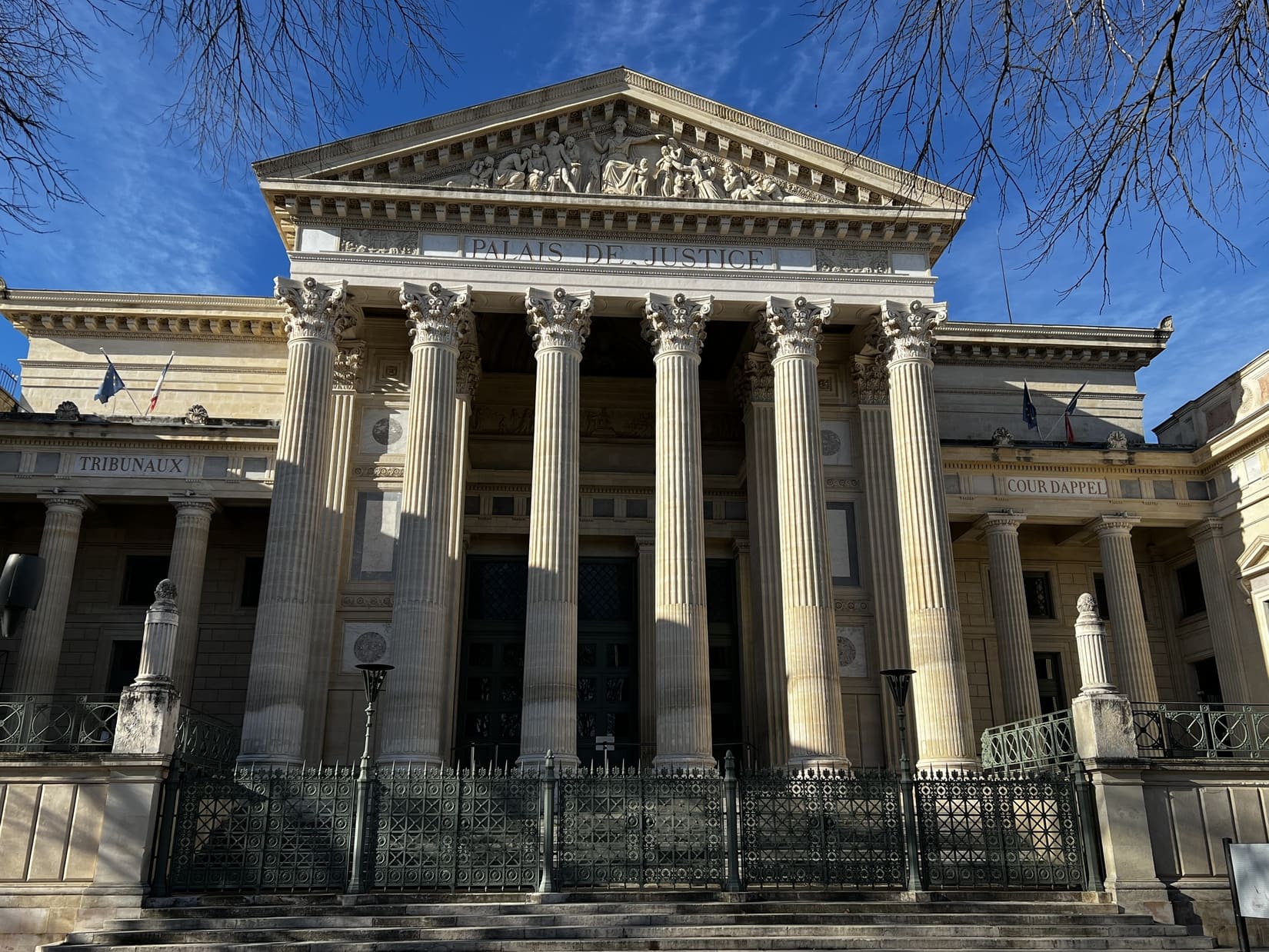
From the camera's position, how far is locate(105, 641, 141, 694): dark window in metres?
28.5

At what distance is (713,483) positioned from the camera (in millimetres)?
30750

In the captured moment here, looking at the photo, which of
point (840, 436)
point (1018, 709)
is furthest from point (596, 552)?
point (1018, 709)

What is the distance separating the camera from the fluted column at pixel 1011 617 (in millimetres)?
27625

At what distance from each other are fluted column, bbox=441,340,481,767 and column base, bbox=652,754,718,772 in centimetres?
502

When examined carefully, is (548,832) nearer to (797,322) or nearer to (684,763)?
(684,763)

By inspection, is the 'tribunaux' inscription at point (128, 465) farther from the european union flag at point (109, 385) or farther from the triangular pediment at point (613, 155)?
the triangular pediment at point (613, 155)

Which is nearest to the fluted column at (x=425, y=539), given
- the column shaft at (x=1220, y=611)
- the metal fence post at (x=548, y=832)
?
the metal fence post at (x=548, y=832)

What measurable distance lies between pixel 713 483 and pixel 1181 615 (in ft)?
47.0

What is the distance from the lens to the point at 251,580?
29.8 m

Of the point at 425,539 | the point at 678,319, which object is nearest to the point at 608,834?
the point at 425,539

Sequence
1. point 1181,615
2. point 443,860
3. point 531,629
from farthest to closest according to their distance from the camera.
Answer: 1. point 1181,615
2. point 531,629
3. point 443,860

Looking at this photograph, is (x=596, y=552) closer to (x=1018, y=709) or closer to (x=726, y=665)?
(x=726, y=665)

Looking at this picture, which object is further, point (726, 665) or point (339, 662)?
point (726, 665)

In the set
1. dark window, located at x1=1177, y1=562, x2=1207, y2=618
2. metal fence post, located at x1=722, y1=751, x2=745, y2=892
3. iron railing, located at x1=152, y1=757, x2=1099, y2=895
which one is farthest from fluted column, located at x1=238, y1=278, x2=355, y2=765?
dark window, located at x1=1177, y1=562, x2=1207, y2=618
